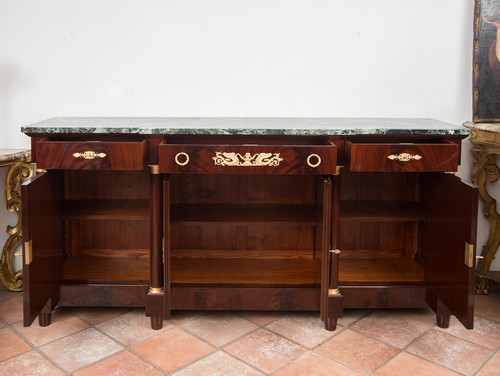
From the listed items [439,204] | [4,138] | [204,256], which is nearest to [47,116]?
[4,138]

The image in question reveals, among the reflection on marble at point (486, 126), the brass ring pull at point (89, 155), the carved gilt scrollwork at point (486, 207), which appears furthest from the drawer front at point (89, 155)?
the carved gilt scrollwork at point (486, 207)

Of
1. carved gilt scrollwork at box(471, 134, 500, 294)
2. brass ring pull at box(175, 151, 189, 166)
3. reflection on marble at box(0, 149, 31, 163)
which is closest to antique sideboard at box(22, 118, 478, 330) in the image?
brass ring pull at box(175, 151, 189, 166)

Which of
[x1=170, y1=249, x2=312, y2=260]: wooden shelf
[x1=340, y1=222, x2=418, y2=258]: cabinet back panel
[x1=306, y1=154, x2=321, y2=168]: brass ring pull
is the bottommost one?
[x1=170, y1=249, x2=312, y2=260]: wooden shelf

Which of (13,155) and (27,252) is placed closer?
(27,252)

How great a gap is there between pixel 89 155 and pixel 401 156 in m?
1.30

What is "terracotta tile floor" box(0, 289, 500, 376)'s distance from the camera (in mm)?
2125

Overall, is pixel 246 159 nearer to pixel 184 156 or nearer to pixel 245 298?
pixel 184 156

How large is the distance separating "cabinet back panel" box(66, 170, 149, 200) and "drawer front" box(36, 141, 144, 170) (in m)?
0.53

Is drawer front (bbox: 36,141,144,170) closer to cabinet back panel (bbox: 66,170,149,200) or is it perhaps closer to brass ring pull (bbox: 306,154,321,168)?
cabinet back panel (bbox: 66,170,149,200)

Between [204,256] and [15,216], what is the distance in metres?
1.04

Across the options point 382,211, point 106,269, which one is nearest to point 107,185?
point 106,269

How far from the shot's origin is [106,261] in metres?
2.84

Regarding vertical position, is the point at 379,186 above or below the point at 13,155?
below

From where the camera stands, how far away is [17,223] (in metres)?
2.90
